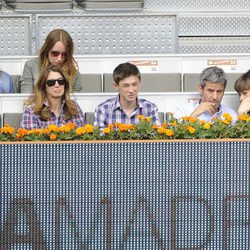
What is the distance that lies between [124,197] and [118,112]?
206cm

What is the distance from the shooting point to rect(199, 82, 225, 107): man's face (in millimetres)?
7895

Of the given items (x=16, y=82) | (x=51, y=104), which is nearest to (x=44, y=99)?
(x=51, y=104)

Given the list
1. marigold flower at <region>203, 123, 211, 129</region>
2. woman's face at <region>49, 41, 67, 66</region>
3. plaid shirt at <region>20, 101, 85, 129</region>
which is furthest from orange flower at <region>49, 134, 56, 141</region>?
woman's face at <region>49, 41, 67, 66</region>

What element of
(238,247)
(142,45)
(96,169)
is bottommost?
(238,247)

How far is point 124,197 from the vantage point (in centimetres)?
589

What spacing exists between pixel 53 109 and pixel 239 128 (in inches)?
84.0

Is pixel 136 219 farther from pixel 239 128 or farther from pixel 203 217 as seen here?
pixel 239 128

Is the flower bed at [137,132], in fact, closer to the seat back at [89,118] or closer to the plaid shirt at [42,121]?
the plaid shirt at [42,121]

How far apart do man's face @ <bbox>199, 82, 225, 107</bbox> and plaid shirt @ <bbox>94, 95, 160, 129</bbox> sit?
0.46m

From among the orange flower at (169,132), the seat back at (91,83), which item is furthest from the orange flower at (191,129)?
the seat back at (91,83)

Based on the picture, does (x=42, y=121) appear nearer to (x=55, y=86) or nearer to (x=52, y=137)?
(x=55, y=86)

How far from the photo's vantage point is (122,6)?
10.9 m

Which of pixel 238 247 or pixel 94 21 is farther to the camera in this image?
pixel 94 21

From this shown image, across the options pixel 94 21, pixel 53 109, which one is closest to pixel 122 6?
pixel 94 21
